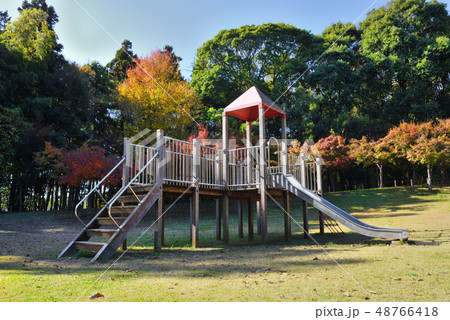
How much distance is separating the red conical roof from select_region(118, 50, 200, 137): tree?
9111 millimetres

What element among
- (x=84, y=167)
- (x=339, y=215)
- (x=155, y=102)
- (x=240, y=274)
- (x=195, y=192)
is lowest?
(x=240, y=274)

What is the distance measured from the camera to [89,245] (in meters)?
6.82

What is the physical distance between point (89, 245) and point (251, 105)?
6166 mm

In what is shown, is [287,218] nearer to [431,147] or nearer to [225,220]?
[225,220]

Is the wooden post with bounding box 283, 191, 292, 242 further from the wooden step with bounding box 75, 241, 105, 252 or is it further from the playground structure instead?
the wooden step with bounding box 75, 241, 105, 252

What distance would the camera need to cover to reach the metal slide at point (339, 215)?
311 inches

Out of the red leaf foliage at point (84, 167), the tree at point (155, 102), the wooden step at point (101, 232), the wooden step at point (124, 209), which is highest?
the tree at point (155, 102)

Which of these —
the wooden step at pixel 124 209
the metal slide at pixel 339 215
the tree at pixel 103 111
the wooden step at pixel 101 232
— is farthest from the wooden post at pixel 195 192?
the tree at pixel 103 111

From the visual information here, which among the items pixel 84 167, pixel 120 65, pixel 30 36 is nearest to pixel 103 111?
pixel 120 65

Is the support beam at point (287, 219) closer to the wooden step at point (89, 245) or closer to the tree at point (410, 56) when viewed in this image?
the wooden step at point (89, 245)

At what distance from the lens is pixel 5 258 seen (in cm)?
715

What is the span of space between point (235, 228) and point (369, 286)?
10837mm

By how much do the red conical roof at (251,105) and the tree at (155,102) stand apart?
29.9 ft

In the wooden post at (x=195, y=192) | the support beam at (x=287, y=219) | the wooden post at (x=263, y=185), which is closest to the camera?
the wooden post at (x=195, y=192)
